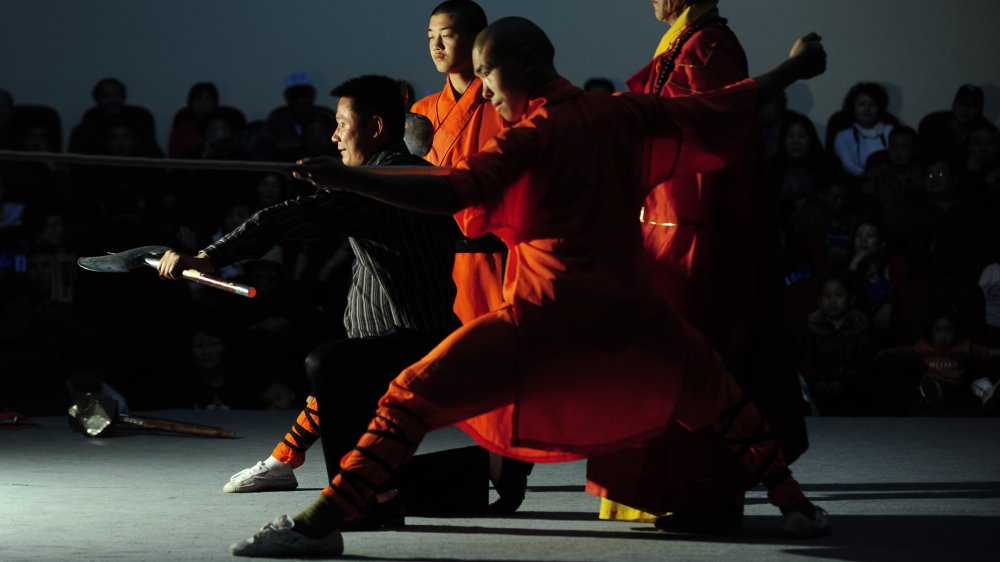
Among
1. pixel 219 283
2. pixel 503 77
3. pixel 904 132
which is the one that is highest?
pixel 904 132

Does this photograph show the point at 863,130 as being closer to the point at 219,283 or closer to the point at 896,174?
the point at 896,174

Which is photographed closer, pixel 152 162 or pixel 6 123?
pixel 152 162

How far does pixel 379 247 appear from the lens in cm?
327

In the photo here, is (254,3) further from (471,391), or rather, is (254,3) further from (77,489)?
(471,391)

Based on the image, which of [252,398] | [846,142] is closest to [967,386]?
[846,142]

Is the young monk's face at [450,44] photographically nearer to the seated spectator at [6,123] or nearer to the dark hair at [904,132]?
Result: the dark hair at [904,132]

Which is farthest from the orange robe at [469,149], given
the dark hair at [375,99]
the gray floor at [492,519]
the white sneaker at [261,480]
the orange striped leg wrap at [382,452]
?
the orange striped leg wrap at [382,452]

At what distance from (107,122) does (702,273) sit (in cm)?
525

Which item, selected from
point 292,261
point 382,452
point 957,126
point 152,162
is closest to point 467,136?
point 382,452

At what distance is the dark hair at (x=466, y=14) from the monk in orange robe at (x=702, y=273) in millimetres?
796

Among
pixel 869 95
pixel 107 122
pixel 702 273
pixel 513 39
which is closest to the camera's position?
pixel 513 39

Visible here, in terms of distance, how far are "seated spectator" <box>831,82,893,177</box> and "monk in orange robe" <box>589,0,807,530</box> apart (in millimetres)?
4737

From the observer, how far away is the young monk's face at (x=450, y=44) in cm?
393

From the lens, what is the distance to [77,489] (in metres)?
3.93
